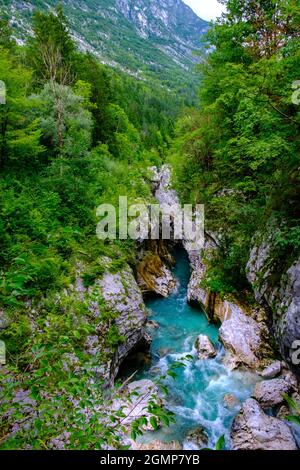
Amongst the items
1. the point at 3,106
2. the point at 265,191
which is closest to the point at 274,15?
the point at 265,191

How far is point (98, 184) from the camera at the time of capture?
1445 cm

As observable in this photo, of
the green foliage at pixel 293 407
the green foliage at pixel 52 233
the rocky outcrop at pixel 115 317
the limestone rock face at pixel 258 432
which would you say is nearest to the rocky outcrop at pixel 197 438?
the limestone rock face at pixel 258 432

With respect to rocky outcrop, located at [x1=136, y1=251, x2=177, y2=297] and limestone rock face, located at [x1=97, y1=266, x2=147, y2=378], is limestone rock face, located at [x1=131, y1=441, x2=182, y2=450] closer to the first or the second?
limestone rock face, located at [x1=97, y1=266, x2=147, y2=378]

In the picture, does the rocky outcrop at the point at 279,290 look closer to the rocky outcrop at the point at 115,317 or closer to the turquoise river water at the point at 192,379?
the turquoise river water at the point at 192,379

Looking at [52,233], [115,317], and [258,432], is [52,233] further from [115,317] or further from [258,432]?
[258,432]

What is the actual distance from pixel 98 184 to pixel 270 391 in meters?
11.4

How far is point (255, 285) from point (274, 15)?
1237 cm

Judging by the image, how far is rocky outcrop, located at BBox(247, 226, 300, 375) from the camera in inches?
233

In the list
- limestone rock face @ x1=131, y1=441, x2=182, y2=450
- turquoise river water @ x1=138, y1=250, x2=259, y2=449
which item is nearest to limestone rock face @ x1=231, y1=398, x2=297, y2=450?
turquoise river water @ x1=138, y1=250, x2=259, y2=449

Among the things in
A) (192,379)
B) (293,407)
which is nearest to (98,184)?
(192,379)

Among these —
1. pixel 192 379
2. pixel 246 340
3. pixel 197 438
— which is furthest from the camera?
pixel 246 340

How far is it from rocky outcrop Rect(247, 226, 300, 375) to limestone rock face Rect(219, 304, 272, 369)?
3.23m

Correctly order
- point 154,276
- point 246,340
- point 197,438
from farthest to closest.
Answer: point 154,276
point 246,340
point 197,438

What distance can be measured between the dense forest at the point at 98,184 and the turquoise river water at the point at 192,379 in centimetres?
189
